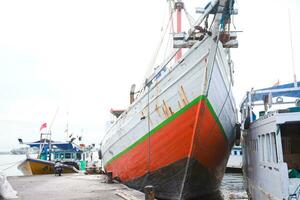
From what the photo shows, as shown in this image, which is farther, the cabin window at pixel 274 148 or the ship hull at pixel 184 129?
the ship hull at pixel 184 129

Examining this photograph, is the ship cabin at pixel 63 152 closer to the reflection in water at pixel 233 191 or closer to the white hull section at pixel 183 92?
the reflection in water at pixel 233 191

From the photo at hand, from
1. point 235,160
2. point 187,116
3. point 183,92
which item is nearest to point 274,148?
point 187,116

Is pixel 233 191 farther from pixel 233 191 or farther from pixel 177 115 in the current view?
pixel 177 115

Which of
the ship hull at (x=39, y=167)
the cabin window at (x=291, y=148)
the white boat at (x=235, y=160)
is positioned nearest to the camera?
the cabin window at (x=291, y=148)

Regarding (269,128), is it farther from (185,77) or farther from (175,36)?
(175,36)

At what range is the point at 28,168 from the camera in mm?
26062

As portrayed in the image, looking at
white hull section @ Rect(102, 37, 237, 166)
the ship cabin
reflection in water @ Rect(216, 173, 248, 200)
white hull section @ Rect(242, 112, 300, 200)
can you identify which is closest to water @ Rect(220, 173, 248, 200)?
reflection in water @ Rect(216, 173, 248, 200)

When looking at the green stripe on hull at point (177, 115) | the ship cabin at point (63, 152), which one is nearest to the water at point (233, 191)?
the green stripe on hull at point (177, 115)

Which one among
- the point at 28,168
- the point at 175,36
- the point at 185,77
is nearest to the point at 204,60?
the point at 185,77

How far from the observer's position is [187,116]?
378 inches

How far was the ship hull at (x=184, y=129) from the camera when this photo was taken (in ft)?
31.1

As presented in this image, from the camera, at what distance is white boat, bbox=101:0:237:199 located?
30.7ft

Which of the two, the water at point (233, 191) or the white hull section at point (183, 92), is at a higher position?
the white hull section at point (183, 92)

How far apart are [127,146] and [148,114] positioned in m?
2.28
